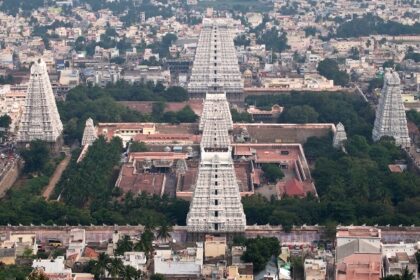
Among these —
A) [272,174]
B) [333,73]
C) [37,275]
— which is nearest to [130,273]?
[37,275]

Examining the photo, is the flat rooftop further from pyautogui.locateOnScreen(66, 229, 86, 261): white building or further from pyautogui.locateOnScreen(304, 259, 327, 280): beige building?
pyautogui.locateOnScreen(66, 229, 86, 261): white building

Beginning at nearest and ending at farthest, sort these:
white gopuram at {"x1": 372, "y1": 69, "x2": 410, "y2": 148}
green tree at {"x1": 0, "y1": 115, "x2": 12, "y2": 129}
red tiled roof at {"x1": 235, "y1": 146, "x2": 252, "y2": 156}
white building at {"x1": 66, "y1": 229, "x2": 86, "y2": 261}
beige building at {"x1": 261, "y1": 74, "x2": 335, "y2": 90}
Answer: white building at {"x1": 66, "y1": 229, "x2": 86, "y2": 261}
red tiled roof at {"x1": 235, "y1": 146, "x2": 252, "y2": 156}
white gopuram at {"x1": 372, "y1": 69, "x2": 410, "y2": 148}
green tree at {"x1": 0, "y1": 115, "x2": 12, "y2": 129}
beige building at {"x1": 261, "y1": 74, "x2": 335, "y2": 90}

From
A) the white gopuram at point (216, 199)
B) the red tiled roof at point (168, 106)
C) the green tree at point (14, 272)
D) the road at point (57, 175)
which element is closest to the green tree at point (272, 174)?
the white gopuram at point (216, 199)

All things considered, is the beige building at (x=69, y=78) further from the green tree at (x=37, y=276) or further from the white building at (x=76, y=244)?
the green tree at (x=37, y=276)

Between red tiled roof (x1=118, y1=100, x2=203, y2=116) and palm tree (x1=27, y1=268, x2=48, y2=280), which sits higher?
palm tree (x1=27, y1=268, x2=48, y2=280)

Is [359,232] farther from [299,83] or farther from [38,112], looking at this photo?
[299,83]

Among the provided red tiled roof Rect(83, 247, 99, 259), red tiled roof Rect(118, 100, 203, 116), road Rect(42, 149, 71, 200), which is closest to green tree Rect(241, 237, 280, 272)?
red tiled roof Rect(83, 247, 99, 259)
